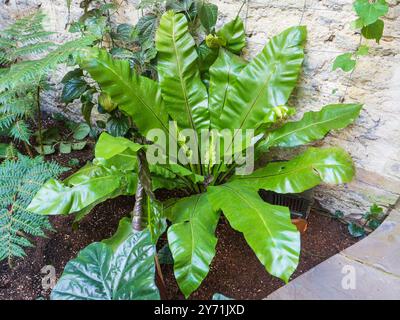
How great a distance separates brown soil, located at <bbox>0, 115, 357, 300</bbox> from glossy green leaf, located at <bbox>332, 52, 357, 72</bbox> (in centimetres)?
80

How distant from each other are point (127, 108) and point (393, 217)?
4.38 feet

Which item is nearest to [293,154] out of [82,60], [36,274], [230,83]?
[230,83]

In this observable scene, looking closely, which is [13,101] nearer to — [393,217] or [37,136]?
[37,136]

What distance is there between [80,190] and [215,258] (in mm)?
662

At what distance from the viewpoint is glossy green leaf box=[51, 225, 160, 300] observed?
111 centimetres

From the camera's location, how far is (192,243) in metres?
1.38

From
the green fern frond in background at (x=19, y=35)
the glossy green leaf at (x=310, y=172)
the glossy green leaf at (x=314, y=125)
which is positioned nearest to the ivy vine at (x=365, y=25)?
the glossy green leaf at (x=314, y=125)

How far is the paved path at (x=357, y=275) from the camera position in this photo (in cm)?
144

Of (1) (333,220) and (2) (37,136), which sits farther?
(2) (37,136)

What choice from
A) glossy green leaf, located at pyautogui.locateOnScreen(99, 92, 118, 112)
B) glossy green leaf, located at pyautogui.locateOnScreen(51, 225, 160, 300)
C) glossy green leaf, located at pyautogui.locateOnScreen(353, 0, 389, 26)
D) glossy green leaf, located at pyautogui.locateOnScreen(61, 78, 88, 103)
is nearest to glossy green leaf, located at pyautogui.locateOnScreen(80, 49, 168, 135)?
glossy green leaf, located at pyautogui.locateOnScreen(99, 92, 118, 112)

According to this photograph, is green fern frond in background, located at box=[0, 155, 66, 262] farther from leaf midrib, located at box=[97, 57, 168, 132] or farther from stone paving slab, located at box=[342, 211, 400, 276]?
stone paving slab, located at box=[342, 211, 400, 276]

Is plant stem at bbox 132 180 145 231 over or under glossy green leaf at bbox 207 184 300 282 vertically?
over

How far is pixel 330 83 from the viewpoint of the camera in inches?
68.4
